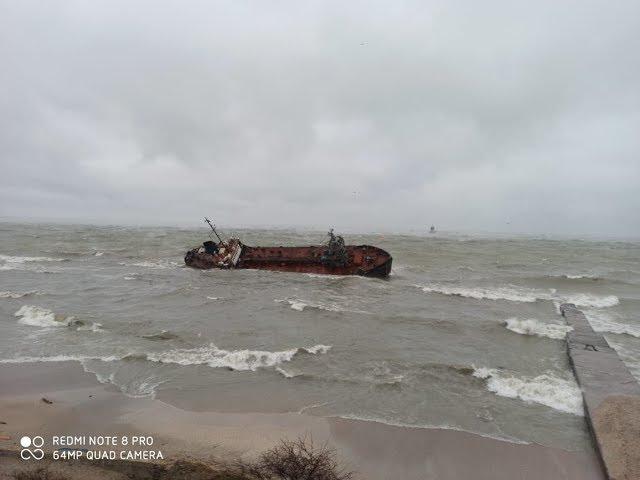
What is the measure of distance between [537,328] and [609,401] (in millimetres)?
6447

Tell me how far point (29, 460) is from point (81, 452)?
0.57 metres

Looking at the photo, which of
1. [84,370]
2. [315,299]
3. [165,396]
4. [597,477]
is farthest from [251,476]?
[315,299]

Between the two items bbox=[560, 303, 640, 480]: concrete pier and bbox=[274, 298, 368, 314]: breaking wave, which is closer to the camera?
bbox=[560, 303, 640, 480]: concrete pier

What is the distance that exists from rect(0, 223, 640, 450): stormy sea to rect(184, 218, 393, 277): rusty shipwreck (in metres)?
1.61

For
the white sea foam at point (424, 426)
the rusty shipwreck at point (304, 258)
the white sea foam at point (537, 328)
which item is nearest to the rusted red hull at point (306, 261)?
the rusty shipwreck at point (304, 258)

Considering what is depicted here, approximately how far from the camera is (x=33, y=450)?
5191mm

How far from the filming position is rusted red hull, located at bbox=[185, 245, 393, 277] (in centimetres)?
2491

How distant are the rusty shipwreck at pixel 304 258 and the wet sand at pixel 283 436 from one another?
17.3m

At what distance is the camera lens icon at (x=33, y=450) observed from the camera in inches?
196

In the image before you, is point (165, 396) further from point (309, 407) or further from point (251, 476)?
point (251, 476)

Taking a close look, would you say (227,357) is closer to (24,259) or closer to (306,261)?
(306,261)

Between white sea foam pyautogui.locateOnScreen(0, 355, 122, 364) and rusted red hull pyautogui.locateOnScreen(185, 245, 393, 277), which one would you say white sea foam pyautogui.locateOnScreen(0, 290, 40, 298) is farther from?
rusted red hull pyautogui.locateOnScreen(185, 245, 393, 277)

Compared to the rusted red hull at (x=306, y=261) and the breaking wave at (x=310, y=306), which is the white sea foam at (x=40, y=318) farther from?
the rusted red hull at (x=306, y=261)

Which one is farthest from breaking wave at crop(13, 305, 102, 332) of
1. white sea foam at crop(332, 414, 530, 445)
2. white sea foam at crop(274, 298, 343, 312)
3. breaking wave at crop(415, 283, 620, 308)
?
breaking wave at crop(415, 283, 620, 308)
